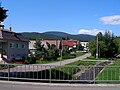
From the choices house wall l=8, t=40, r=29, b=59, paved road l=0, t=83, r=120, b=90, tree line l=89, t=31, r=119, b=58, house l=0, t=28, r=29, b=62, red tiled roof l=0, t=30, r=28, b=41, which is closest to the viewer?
paved road l=0, t=83, r=120, b=90

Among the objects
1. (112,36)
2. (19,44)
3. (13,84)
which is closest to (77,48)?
(112,36)

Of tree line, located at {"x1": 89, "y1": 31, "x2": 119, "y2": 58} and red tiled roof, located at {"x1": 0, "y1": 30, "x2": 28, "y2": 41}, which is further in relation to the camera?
tree line, located at {"x1": 89, "y1": 31, "x2": 119, "y2": 58}

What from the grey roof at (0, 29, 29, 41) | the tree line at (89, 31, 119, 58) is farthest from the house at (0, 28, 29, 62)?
the tree line at (89, 31, 119, 58)

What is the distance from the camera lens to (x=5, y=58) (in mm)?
51531

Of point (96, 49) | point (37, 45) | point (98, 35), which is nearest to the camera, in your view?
point (37, 45)

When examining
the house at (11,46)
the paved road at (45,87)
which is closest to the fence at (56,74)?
the paved road at (45,87)

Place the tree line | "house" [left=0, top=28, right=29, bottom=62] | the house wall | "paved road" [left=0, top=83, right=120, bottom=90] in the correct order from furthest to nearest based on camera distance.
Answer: the tree line < the house wall < "house" [left=0, top=28, right=29, bottom=62] < "paved road" [left=0, top=83, right=120, bottom=90]

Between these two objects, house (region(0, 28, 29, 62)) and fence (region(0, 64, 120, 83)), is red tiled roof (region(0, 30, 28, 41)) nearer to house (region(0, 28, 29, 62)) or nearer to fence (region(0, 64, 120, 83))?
house (region(0, 28, 29, 62))

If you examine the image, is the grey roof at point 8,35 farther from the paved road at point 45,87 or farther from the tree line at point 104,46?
the paved road at point 45,87

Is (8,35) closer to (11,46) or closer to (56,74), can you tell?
(11,46)

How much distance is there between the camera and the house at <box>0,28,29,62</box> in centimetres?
5209

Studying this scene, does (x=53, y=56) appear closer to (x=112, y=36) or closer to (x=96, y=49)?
(x=96, y=49)

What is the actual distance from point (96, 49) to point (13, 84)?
7173cm

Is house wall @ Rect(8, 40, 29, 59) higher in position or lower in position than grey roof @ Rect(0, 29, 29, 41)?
lower
